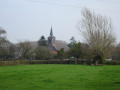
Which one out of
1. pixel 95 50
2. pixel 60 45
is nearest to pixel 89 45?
pixel 95 50

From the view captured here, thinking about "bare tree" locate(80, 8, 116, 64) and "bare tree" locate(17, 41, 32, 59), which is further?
"bare tree" locate(17, 41, 32, 59)

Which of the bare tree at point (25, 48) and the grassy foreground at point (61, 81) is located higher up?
the bare tree at point (25, 48)

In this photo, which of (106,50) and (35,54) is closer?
(106,50)

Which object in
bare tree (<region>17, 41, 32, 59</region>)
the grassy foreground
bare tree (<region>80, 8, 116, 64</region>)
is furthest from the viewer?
bare tree (<region>17, 41, 32, 59</region>)

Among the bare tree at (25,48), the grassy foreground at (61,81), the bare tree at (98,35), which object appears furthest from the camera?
the bare tree at (25,48)

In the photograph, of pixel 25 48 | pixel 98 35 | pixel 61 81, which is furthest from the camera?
pixel 25 48

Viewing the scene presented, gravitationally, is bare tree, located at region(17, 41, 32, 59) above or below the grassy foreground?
above

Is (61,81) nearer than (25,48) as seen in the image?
Yes

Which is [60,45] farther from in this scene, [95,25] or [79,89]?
[79,89]

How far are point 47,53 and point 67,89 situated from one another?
4704 centimetres

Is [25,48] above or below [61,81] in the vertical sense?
above

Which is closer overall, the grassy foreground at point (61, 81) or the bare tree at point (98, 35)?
the grassy foreground at point (61, 81)

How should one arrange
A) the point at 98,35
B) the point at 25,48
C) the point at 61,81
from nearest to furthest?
the point at 61,81 → the point at 98,35 → the point at 25,48

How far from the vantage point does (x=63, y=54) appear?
50125mm
